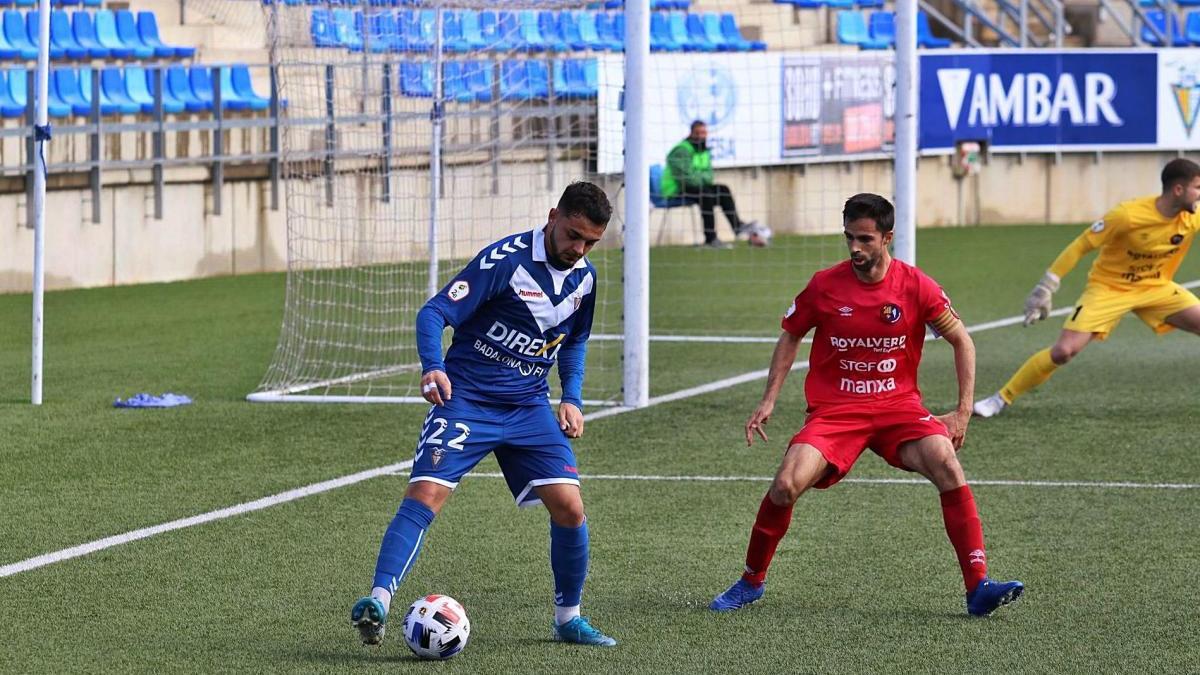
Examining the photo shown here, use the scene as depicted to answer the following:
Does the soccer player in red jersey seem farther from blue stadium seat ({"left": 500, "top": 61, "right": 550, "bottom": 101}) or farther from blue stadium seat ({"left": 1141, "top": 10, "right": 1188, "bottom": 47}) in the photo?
blue stadium seat ({"left": 1141, "top": 10, "right": 1188, "bottom": 47})

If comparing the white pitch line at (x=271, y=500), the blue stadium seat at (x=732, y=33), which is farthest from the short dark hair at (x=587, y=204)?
the blue stadium seat at (x=732, y=33)

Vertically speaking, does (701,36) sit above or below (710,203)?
above

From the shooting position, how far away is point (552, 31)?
20438 mm

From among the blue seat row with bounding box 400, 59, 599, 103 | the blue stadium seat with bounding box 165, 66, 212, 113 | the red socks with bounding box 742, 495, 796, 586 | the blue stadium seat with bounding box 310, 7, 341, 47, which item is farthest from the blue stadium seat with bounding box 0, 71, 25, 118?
the red socks with bounding box 742, 495, 796, 586

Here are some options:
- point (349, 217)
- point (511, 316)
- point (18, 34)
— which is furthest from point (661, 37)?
point (511, 316)

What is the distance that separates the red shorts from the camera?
6.65 meters

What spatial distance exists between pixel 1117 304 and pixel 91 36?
12316 mm

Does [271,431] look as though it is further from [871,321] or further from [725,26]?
[725,26]

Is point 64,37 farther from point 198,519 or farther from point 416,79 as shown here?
point 198,519

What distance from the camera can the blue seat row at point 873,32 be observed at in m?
27.8

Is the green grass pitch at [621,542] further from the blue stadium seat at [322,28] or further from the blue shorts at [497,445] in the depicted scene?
the blue stadium seat at [322,28]

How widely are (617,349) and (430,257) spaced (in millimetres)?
1859

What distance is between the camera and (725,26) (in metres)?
26.5

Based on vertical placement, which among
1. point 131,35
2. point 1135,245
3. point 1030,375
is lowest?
point 1030,375
